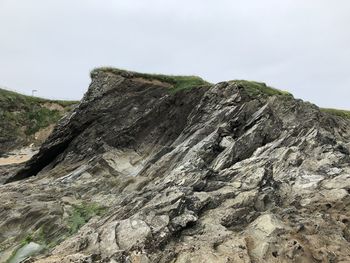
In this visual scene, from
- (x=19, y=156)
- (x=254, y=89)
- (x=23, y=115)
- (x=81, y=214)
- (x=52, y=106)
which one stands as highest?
(x=254, y=89)

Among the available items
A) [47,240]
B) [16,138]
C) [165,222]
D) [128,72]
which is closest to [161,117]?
[128,72]

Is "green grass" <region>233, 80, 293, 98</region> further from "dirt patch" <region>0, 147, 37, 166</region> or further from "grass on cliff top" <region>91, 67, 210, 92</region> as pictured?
"dirt patch" <region>0, 147, 37, 166</region>

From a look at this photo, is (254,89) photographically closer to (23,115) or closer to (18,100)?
(23,115)

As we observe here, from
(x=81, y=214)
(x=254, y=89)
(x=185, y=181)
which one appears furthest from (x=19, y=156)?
(x=185, y=181)

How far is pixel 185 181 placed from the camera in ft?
83.2

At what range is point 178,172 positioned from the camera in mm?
26734

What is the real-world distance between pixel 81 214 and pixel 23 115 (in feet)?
130

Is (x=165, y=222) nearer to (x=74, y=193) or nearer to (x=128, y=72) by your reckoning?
(x=74, y=193)

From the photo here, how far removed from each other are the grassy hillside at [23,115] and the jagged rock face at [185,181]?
20.6 metres

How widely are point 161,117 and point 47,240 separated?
15198 mm

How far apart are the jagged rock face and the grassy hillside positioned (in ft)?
67.5

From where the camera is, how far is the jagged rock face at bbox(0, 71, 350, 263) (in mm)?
20172

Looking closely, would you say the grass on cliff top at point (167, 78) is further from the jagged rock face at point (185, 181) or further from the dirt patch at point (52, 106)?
the dirt patch at point (52, 106)

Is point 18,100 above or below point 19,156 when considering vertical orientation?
above
